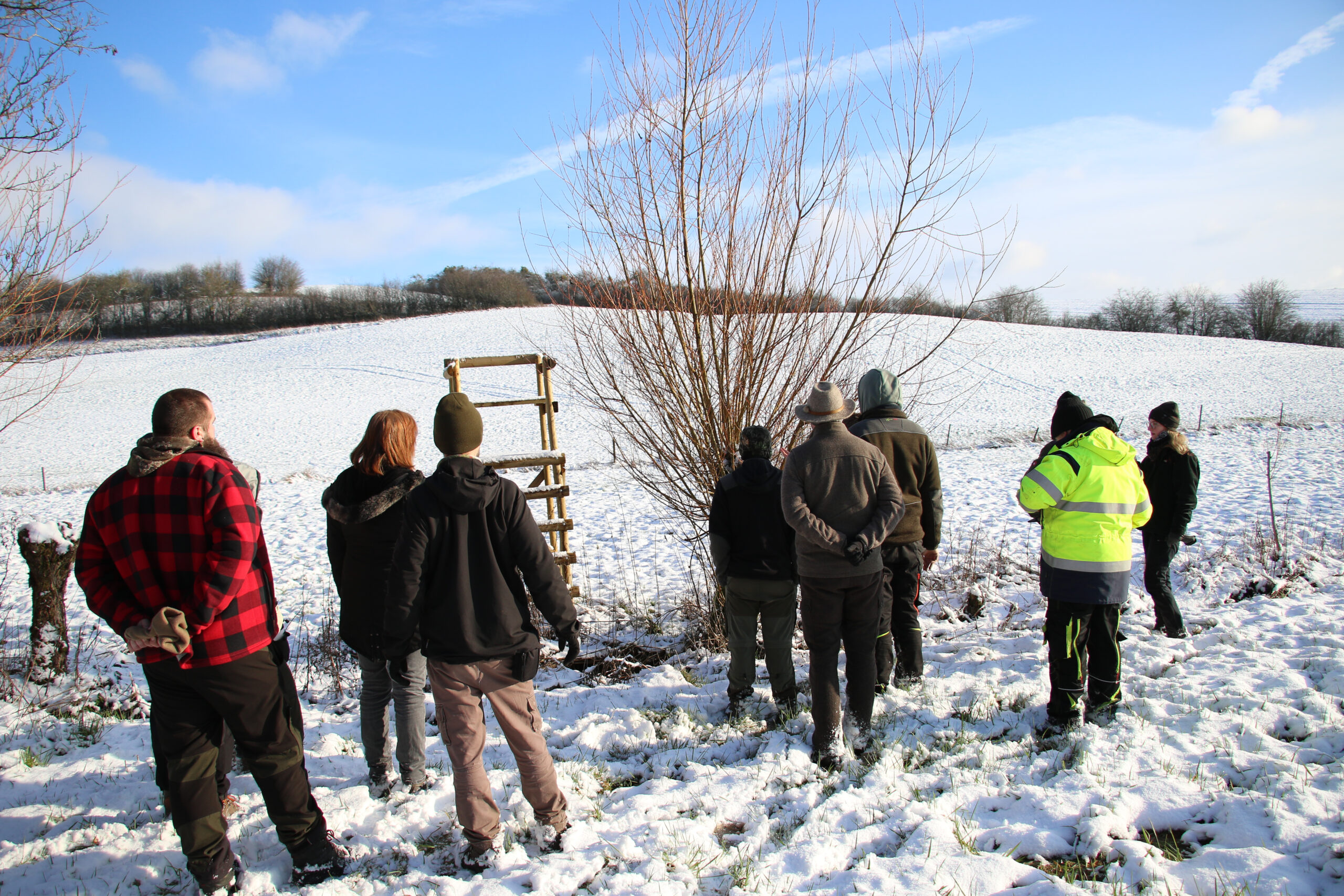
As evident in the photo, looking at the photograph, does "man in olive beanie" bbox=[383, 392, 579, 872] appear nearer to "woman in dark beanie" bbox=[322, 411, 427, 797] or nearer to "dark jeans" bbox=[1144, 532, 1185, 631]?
"woman in dark beanie" bbox=[322, 411, 427, 797]

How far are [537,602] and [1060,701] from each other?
9.52 feet

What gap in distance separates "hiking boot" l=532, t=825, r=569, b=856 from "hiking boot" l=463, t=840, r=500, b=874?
18 centimetres

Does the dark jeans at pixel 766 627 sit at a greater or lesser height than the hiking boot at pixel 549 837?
greater

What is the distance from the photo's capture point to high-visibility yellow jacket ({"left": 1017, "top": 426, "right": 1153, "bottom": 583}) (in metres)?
3.42

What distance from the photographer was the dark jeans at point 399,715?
10.7ft

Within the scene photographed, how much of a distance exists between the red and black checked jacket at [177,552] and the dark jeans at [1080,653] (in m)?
3.85

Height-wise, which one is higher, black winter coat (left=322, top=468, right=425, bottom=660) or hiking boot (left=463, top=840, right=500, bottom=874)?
black winter coat (left=322, top=468, right=425, bottom=660)

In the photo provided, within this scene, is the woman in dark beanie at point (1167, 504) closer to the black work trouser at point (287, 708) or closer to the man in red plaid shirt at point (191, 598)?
the black work trouser at point (287, 708)

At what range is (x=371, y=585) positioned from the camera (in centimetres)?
318

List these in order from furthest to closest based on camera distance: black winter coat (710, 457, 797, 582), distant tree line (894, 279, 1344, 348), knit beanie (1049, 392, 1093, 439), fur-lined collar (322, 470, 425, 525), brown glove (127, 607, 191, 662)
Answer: distant tree line (894, 279, 1344, 348) → black winter coat (710, 457, 797, 582) → knit beanie (1049, 392, 1093, 439) → fur-lined collar (322, 470, 425, 525) → brown glove (127, 607, 191, 662)

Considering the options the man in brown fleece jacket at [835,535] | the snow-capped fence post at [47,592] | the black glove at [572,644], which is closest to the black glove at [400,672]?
the black glove at [572,644]

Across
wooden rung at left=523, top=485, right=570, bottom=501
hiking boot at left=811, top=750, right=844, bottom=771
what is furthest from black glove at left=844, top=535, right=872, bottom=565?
wooden rung at left=523, top=485, right=570, bottom=501

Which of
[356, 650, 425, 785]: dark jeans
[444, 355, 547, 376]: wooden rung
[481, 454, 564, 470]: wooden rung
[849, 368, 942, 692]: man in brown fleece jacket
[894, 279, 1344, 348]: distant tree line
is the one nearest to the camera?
[356, 650, 425, 785]: dark jeans

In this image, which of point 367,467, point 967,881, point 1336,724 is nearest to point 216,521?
point 367,467
